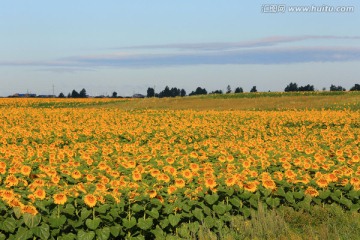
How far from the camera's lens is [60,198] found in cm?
673

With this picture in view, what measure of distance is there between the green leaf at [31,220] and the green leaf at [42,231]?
66 millimetres

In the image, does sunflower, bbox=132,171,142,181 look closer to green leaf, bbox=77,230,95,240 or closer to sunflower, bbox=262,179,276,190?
green leaf, bbox=77,230,95,240

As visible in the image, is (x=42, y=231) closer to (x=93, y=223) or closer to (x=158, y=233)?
(x=93, y=223)

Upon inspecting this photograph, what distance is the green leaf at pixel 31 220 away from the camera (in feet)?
20.5

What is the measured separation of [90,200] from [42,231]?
776 millimetres

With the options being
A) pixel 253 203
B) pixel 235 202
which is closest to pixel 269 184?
pixel 253 203

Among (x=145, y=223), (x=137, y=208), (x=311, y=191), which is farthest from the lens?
(x=311, y=191)

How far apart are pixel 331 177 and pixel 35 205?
551 centimetres

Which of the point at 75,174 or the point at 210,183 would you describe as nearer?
the point at 210,183

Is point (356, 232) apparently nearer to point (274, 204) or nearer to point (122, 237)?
point (274, 204)

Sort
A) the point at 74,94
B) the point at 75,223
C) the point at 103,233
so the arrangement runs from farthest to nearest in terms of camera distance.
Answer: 1. the point at 74,94
2. the point at 75,223
3. the point at 103,233

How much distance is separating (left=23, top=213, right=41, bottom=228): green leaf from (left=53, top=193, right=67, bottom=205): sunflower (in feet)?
1.31

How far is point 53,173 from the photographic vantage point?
8539 mm

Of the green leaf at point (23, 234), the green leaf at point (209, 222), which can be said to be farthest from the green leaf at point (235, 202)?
the green leaf at point (23, 234)
